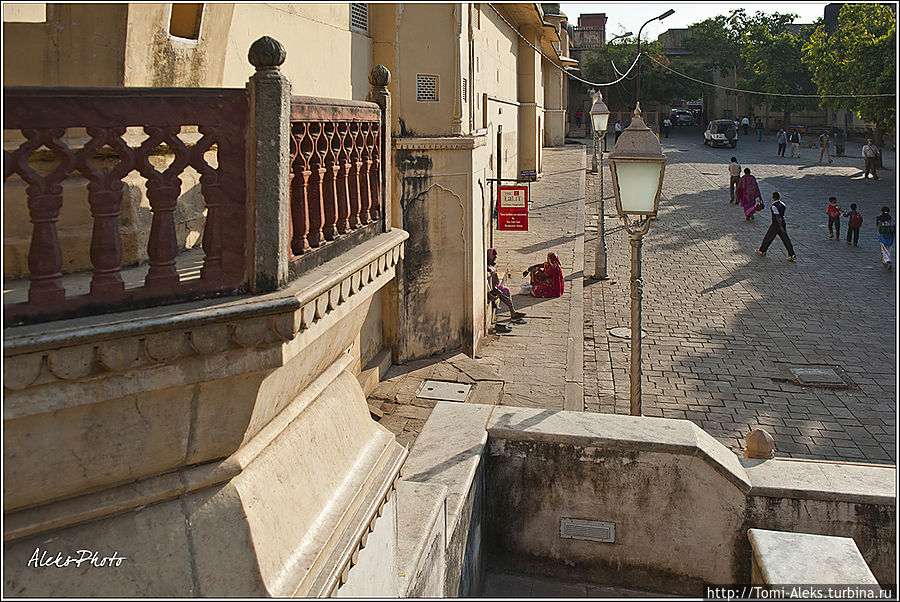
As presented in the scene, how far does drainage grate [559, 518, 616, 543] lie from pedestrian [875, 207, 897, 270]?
14071 millimetres

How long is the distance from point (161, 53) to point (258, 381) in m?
1.40

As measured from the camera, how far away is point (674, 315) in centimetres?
1413

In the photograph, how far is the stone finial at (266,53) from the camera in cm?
214

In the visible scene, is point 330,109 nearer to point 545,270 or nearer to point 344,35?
point 344,35

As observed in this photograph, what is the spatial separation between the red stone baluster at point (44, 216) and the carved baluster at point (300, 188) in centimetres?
68

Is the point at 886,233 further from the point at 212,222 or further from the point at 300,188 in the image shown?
the point at 212,222

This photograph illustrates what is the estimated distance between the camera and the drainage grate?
548 centimetres

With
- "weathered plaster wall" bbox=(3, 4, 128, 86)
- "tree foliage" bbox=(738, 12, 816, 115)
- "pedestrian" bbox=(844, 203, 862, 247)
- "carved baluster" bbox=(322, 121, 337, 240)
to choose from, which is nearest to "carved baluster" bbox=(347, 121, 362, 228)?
"carved baluster" bbox=(322, 121, 337, 240)

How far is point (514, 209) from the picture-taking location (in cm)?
1520

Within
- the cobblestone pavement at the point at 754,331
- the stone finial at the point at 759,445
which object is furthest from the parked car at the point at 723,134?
the stone finial at the point at 759,445

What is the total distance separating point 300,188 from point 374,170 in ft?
2.62

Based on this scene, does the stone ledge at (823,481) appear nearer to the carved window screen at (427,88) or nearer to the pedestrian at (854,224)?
the carved window screen at (427,88)

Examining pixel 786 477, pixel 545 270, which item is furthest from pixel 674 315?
pixel 786 477

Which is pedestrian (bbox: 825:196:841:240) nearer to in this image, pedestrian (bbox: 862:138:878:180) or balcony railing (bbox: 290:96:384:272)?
pedestrian (bbox: 862:138:878:180)
